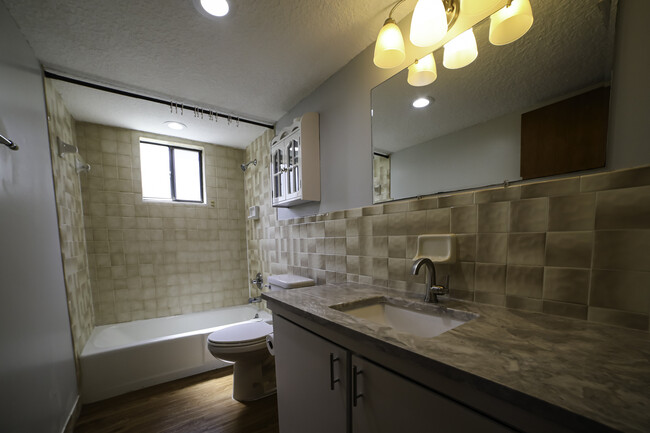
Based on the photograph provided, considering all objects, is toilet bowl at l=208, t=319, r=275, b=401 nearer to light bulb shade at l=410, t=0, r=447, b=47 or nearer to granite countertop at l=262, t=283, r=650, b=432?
granite countertop at l=262, t=283, r=650, b=432

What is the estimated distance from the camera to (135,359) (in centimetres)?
194

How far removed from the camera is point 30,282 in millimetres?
1139

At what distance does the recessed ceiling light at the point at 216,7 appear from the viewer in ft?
3.69

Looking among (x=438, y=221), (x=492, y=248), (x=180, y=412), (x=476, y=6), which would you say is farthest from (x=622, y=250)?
(x=180, y=412)

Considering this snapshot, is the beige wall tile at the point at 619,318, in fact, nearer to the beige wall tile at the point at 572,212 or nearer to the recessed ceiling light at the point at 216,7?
the beige wall tile at the point at 572,212

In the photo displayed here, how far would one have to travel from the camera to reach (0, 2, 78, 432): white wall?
0.96 m

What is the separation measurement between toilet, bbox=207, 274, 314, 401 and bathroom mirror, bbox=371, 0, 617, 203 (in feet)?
3.68

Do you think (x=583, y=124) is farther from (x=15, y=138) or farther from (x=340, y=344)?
(x=15, y=138)

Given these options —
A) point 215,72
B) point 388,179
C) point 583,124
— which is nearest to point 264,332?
point 388,179

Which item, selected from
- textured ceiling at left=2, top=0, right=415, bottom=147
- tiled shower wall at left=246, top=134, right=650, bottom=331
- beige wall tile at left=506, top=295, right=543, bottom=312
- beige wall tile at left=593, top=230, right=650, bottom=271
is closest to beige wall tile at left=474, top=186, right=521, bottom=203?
tiled shower wall at left=246, top=134, right=650, bottom=331

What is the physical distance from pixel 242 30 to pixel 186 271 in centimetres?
262

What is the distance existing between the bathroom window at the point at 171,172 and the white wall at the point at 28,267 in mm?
1231

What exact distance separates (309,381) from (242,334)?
110 cm

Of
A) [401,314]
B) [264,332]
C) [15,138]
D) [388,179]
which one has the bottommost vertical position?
[264,332]
